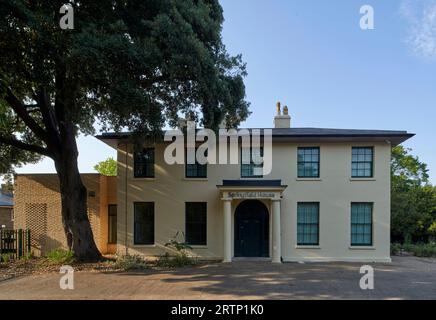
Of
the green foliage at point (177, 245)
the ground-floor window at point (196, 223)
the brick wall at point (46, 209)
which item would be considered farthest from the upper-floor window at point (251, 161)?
the brick wall at point (46, 209)

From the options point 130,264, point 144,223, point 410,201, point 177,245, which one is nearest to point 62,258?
point 130,264

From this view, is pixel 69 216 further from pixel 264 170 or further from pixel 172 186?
pixel 264 170

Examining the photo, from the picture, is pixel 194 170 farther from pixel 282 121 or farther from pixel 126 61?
pixel 126 61

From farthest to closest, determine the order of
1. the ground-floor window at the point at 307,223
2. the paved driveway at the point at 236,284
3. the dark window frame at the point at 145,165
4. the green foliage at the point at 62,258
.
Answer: the dark window frame at the point at 145,165 → the ground-floor window at the point at 307,223 → the green foliage at the point at 62,258 → the paved driveway at the point at 236,284

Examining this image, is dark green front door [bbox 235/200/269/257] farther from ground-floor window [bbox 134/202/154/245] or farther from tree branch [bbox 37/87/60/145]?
tree branch [bbox 37/87/60/145]

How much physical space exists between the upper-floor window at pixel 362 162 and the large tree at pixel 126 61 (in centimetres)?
698

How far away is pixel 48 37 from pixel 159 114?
13.6 ft

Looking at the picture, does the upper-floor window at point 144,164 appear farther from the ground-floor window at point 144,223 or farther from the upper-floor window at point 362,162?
the upper-floor window at point 362,162

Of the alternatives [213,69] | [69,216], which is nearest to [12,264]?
[69,216]

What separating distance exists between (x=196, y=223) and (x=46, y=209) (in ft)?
27.8

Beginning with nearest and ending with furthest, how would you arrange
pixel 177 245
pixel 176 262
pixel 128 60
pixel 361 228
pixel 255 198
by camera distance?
pixel 128 60
pixel 176 262
pixel 177 245
pixel 255 198
pixel 361 228

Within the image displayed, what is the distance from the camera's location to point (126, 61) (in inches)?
412

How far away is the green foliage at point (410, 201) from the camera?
2695 cm

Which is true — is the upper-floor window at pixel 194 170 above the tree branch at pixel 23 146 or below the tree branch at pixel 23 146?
below
